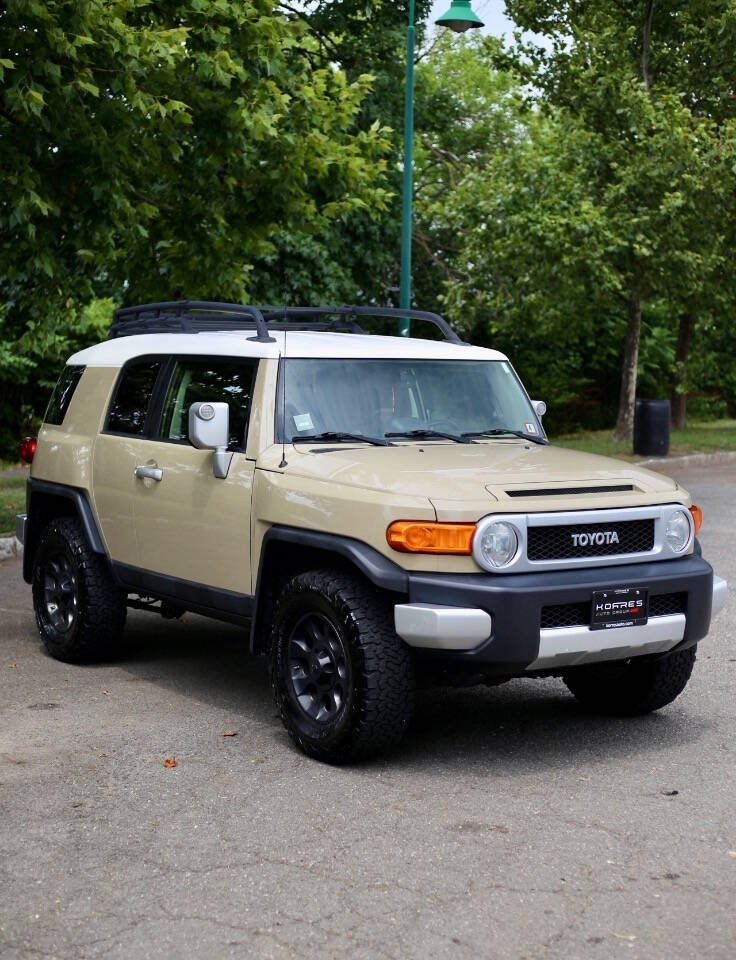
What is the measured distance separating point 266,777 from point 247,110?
11.0m

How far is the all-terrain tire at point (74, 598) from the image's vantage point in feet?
26.5

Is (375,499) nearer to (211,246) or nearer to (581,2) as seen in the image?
(211,246)

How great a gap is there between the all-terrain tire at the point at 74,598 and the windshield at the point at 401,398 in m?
1.88

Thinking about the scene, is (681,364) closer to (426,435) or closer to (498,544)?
(426,435)

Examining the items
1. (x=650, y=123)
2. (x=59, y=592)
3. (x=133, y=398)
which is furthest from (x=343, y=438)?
(x=650, y=123)

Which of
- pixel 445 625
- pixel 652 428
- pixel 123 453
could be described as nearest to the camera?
pixel 445 625

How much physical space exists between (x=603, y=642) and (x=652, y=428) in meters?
18.8

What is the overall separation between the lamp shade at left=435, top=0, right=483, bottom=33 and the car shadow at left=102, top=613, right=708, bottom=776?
14282mm

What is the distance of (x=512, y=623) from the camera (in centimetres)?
582

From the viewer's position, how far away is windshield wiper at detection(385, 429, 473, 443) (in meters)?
7.00

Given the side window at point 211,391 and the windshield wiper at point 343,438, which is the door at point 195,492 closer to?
the side window at point 211,391

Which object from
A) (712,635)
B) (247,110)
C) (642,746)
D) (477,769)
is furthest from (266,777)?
(247,110)

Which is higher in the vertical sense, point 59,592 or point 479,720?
point 59,592

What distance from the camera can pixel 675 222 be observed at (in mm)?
25672
